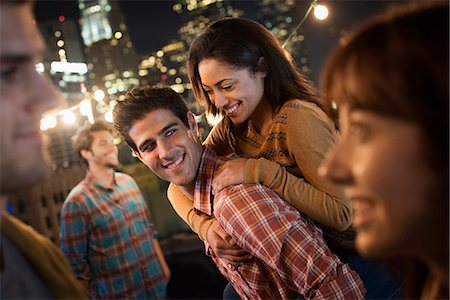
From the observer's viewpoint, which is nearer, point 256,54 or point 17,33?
point 17,33

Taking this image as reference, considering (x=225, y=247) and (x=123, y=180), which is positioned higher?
(x=123, y=180)

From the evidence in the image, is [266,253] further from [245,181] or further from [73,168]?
[73,168]

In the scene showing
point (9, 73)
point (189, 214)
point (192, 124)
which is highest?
point (9, 73)

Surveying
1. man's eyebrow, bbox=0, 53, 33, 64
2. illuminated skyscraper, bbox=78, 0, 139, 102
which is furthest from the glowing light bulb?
illuminated skyscraper, bbox=78, 0, 139, 102

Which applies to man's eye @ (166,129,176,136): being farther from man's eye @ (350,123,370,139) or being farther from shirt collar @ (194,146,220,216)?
man's eye @ (350,123,370,139)

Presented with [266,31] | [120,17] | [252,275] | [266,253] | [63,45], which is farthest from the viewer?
[120,17]

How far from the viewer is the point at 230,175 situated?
1.97 m

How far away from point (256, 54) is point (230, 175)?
74 cm

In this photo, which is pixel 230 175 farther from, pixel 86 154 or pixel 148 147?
pixel 86 154

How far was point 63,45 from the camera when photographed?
6.85 meters

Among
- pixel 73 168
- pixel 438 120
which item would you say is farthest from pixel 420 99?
pixel 73 168

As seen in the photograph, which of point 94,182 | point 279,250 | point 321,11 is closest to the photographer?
point 279,250

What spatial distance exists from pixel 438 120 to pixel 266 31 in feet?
5.37

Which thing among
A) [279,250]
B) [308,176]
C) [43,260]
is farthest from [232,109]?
[43,260]
